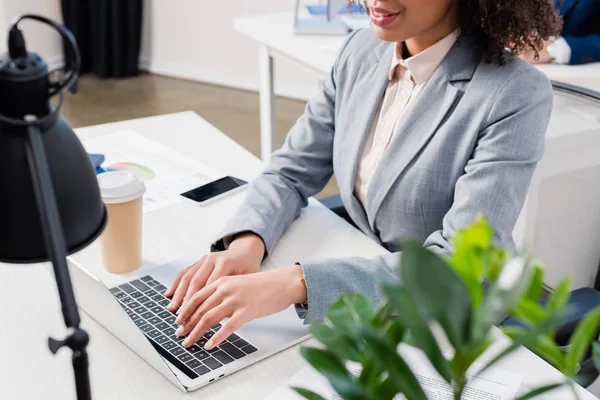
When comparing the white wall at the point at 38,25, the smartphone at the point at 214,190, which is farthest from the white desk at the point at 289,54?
the white wall at the point at 38,25

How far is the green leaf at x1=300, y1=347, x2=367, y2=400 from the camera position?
1.33ft

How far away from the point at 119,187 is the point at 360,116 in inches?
20.4

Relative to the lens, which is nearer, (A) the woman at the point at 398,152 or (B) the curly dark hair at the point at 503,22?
(A) the woman at the point at 398,152

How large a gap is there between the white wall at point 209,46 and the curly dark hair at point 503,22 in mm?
2906

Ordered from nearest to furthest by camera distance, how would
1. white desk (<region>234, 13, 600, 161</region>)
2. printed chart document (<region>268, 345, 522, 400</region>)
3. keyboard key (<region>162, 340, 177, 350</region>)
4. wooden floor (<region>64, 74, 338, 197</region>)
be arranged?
1. printed chart document (<region>268, 345, 522, 400</region>)
2. keyboard key (<region>162, 340, 177, 350</region>)
3. white desk (<region>234, 13, 600, 161</region>)
4. wooden floor (<region>64, 74, 338, 197</region>)

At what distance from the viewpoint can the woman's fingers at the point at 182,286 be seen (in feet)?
3.38

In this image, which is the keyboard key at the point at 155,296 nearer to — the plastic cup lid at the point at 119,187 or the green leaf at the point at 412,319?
the plastic cup lid at the point at 119,187

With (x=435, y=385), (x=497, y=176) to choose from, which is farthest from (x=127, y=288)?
(x=497, y=176)

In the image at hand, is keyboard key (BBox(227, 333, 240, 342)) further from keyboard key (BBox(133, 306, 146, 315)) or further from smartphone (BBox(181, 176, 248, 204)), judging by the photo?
smartphone (BBox(181, 176, 248, 204))

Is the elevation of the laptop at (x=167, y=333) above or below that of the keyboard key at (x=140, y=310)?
above

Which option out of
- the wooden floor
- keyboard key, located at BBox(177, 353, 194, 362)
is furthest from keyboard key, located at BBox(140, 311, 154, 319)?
the wooden floor

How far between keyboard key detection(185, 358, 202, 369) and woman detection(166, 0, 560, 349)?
1.2 inches

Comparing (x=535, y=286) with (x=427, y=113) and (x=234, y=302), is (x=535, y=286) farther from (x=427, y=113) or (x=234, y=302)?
(x=427, y=113)

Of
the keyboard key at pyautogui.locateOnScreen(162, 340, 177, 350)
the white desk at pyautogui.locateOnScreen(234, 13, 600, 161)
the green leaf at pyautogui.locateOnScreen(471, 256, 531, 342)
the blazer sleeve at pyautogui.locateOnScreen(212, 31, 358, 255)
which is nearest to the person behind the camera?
the green leaf at pyautogui.locateOnScreen(471, 256, 531, 342)
